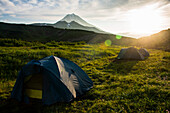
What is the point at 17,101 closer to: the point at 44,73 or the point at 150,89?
the point at 44,73

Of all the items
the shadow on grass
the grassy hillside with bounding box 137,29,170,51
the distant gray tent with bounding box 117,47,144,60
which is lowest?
the shadow on grass

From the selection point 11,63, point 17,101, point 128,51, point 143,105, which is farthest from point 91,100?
point 128,51

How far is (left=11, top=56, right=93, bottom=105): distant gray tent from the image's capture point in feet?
19.5

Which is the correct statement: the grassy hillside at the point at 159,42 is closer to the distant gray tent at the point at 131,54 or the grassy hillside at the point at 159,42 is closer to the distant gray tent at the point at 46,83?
the distant gray tent at the point at 131,54

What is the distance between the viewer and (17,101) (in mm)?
6547

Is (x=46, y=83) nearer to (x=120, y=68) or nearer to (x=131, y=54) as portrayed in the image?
(x=120, y=68)

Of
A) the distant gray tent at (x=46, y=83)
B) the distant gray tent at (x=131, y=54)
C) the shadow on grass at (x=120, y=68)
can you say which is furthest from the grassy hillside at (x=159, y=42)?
the distant gray tent at (x=46, y=83)

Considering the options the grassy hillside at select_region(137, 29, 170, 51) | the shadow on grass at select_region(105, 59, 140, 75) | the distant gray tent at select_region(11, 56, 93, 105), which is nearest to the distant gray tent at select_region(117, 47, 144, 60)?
the shadow on grass at select_region(105, 59, 140, 75)

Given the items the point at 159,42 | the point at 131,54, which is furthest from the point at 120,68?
the point at 159,42

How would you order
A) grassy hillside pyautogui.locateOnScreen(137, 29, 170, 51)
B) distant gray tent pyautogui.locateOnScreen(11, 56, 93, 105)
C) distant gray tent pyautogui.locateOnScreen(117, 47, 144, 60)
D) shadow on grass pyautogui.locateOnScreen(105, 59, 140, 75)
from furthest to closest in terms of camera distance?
grassy hillside pyautogui.locateOnScreen(137, 29, 170, 51) < distant gray tent pyautogui.locateOnScreen(117, 47, 144, 60) < shadow on grass pyautogui.locateOnScreen(105, 59, 140, 75) < distant gray tent pyautogui.locateOnScreen(11, 56, 93, 105)

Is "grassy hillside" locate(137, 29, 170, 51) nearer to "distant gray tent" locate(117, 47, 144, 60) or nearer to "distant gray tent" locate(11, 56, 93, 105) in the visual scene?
"distant gray tent" locate(117, 47, 144, 60)

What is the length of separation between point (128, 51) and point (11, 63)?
16.5 meters

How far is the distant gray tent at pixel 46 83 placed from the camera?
593cm

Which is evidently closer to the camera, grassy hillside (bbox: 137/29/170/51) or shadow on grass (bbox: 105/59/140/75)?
shadow on grass (bbox: 105/59/140/75)
